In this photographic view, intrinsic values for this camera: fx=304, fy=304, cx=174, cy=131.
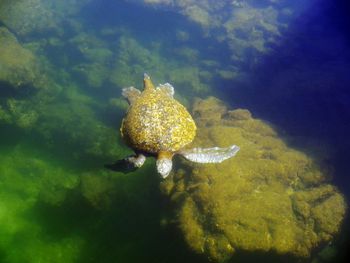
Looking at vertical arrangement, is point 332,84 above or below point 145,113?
below

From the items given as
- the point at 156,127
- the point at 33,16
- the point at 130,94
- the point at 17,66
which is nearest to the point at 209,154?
the point at 156,127

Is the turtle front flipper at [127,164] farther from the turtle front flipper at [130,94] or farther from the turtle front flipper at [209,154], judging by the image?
the turtle front flipper at [130,94]

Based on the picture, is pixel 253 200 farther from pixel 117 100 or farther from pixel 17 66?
pixel 17 66

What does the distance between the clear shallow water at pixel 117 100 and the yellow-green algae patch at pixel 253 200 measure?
0.36 metres

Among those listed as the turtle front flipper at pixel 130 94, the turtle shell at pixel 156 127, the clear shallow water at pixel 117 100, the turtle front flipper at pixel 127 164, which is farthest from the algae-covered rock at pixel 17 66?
the turtle front flipper at pixel 127 164

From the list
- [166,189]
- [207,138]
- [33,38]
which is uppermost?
[207,138]

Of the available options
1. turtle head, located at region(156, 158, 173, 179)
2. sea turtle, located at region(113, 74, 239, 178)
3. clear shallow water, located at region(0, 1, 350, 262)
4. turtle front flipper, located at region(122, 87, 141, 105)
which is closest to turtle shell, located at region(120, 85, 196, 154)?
sea turtle, located at region(113, 74, 239, 178)

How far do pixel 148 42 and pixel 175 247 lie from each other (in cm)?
916

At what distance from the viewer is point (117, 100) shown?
8.63m

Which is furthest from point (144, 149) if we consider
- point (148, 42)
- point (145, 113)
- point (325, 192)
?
point (148, 42)

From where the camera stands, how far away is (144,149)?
4.79 metres

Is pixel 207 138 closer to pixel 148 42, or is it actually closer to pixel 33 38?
pixel 148 42

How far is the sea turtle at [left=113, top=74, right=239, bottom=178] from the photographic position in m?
4.73

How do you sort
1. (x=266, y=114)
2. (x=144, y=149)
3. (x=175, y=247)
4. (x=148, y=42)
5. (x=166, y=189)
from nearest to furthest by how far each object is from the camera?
1. (x=144, y=149)
2. (x=175, y=247)
3. (x=166, y=189)
4. (x=266, y=114)
5. (x=148, y=42)
